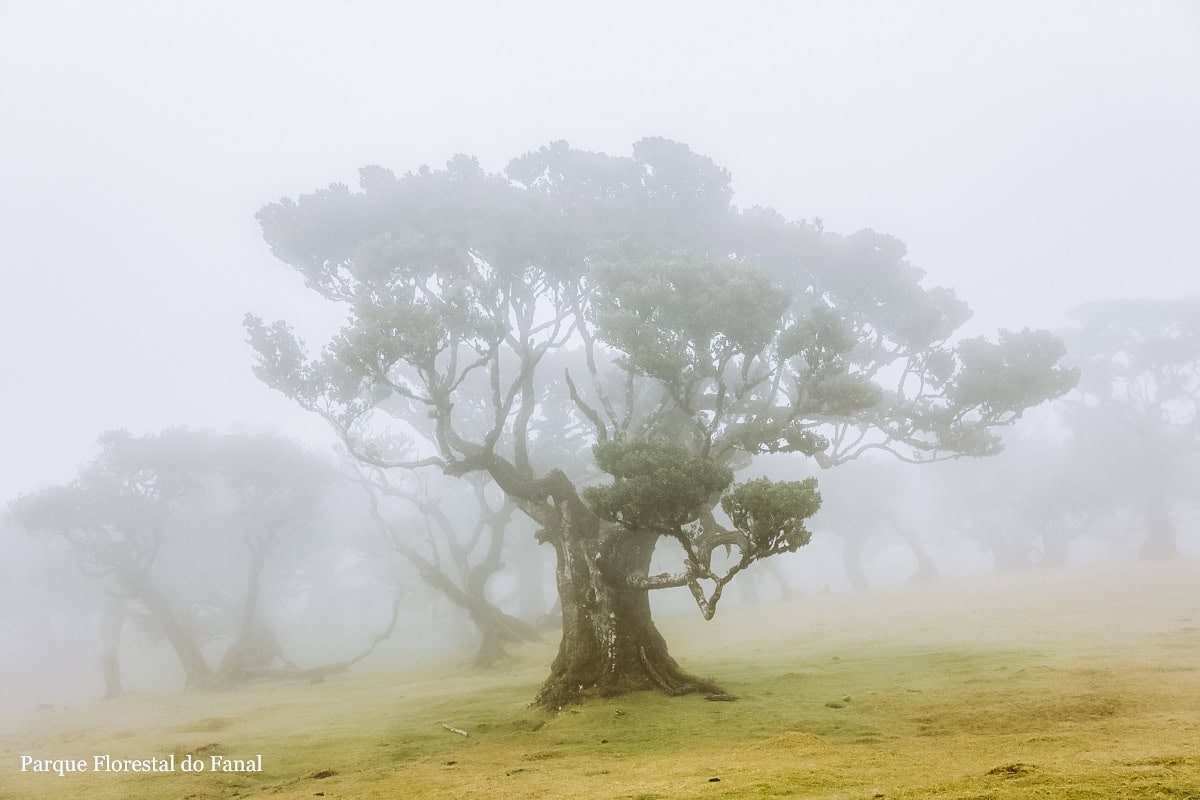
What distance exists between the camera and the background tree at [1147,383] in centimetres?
4625

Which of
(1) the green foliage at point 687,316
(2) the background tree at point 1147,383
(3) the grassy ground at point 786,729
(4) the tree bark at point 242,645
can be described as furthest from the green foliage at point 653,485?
(2) the background tree at point 1147,383

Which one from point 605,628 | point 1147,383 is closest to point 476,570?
point 605,628

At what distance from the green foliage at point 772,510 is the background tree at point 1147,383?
150 ft

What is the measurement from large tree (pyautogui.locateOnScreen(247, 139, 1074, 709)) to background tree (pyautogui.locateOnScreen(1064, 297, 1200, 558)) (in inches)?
1269

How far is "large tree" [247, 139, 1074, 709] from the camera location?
1602 centimetres

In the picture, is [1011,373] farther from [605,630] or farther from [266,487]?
[266,487]

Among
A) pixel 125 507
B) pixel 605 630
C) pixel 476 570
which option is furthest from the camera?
pixel 125 507

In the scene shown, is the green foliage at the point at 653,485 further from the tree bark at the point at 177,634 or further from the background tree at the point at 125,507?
the background tree at the point at 125,507

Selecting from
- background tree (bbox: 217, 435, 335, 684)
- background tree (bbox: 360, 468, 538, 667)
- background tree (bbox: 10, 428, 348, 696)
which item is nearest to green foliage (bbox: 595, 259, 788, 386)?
background tree (bbox: 360, 468, 538, 667)

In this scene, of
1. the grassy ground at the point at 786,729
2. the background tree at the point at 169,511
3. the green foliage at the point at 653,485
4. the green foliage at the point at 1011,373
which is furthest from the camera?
the background tree at the point at 169,511

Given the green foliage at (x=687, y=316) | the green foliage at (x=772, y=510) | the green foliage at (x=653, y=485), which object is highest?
the green foliage at (x=687, y=316)

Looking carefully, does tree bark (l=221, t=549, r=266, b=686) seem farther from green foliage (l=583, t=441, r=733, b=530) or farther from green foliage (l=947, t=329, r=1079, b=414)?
green foliage (l=947, t=329, r=1079, b=414)

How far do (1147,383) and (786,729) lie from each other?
176 feet

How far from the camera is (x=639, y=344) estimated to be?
1775 centimetres
